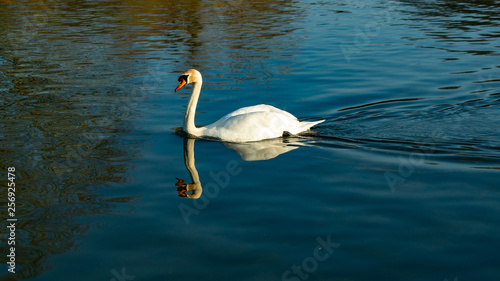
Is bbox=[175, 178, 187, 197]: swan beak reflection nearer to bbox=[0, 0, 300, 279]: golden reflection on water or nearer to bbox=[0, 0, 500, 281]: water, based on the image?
bbox=[0, 0, 500, 281]: water

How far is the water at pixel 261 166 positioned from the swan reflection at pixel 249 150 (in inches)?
2.0

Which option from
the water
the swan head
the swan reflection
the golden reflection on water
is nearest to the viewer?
the water

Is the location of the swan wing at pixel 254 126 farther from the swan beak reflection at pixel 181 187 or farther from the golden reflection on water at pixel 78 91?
the swan beak reflection at pixel 181 187

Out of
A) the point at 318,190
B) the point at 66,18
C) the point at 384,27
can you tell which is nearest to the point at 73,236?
the point at 318,190

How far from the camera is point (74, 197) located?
8070mm

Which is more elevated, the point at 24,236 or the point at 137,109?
the point at 24,236

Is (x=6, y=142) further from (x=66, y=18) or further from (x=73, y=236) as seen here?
(x=66, y=18)

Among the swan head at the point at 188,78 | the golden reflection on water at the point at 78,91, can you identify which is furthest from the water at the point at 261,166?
the swan head at the point at 188,78

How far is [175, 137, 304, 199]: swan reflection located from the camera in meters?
8.81

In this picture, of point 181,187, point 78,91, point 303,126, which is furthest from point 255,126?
point 78,91

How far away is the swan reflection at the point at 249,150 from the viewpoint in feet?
28.9

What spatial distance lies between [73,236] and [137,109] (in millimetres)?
6431

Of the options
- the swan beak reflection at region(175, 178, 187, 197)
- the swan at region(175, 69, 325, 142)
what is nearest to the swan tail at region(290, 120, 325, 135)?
the swan at region(175, 69, 325, 142)

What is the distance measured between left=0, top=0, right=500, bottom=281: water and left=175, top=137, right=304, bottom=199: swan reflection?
5 centimetres
